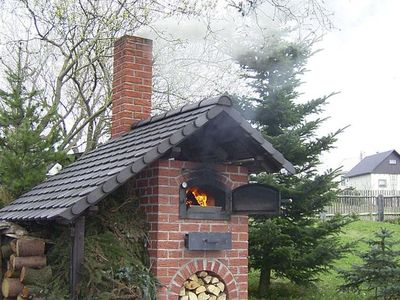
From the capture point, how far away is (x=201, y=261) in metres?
6.07

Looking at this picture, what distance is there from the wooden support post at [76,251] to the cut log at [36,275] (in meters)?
0.45

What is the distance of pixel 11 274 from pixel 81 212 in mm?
1531

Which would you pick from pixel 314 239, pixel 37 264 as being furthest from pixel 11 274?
pixel 314 239

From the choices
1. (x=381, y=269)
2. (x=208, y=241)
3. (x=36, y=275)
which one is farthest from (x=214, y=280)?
(x=381, y=269)

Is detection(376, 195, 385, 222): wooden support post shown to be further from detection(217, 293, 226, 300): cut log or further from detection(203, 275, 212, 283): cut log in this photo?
detection(203, 275, 212, 283): cut log

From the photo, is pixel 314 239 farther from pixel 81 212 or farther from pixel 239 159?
pixel 81 212

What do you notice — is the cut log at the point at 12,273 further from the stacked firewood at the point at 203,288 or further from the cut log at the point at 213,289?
the cut log at the point at 213,289

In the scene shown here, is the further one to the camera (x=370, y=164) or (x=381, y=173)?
(x=370, y=164)

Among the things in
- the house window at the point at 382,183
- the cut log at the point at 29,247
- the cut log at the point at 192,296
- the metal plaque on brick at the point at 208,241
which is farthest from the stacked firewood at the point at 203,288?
the house window at the point at 382,183

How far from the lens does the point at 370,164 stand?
4416cm

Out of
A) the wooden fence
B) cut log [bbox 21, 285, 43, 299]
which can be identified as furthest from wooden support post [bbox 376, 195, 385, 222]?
→ cut log [bbox 21, 285, 43, 299]

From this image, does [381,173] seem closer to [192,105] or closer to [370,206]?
[370,206]

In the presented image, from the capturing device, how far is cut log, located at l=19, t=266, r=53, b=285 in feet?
18.9

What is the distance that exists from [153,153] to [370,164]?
41.2 metres
